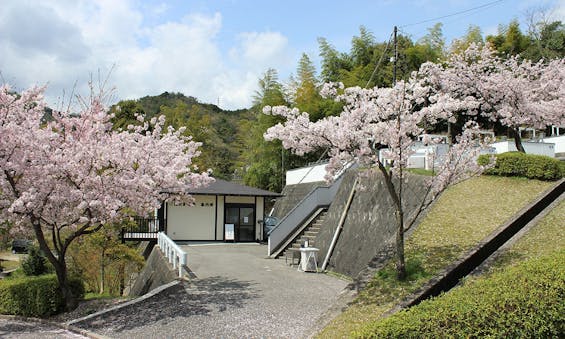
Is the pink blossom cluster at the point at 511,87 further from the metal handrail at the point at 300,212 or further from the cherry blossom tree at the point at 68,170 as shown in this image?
the cherry blossom tree at the point at 68,170

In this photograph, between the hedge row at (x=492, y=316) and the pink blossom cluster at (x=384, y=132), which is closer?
the hedge row at (x=492, y=316)

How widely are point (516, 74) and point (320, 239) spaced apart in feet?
32.9

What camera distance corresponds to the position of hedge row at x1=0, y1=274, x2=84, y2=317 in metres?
10.4

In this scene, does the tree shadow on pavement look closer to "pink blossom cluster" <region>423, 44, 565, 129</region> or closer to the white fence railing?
the white fence railing

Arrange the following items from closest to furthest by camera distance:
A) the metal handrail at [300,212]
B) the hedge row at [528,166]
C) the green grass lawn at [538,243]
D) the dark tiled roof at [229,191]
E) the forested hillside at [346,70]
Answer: the green grass lawn at [538,243]
the hedge row at [528,166]
the metal handrail at [300,212]
the dark tiled roof at [229,191]
the forested hillside at [346,70]

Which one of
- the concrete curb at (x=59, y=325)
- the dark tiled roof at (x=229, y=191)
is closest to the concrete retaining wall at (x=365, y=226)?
the dark tiled roof at (x=229, y=191)

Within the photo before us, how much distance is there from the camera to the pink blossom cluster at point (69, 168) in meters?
9.36

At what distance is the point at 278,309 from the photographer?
8.71 metres

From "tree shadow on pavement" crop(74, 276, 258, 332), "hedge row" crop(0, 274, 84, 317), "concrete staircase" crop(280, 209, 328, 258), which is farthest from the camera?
"concrete staircase" crop(280, 209, 328, 258)

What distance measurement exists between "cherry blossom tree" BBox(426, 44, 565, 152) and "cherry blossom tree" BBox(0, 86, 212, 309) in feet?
37.3

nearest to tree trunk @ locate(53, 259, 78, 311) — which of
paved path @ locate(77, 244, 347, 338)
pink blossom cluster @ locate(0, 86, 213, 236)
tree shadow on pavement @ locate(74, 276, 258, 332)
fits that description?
pink blossom cluster @ locate(0, 86, 213, 236)

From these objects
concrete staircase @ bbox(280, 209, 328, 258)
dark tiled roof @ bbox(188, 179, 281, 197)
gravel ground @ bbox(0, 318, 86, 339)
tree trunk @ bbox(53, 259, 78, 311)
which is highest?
dark tiled roof @ bbox(188, 179, 281, 197)

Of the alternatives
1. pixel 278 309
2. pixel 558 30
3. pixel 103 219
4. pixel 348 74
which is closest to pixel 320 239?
pixel 278 309

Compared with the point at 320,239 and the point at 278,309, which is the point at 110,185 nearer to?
the point at 278,309
